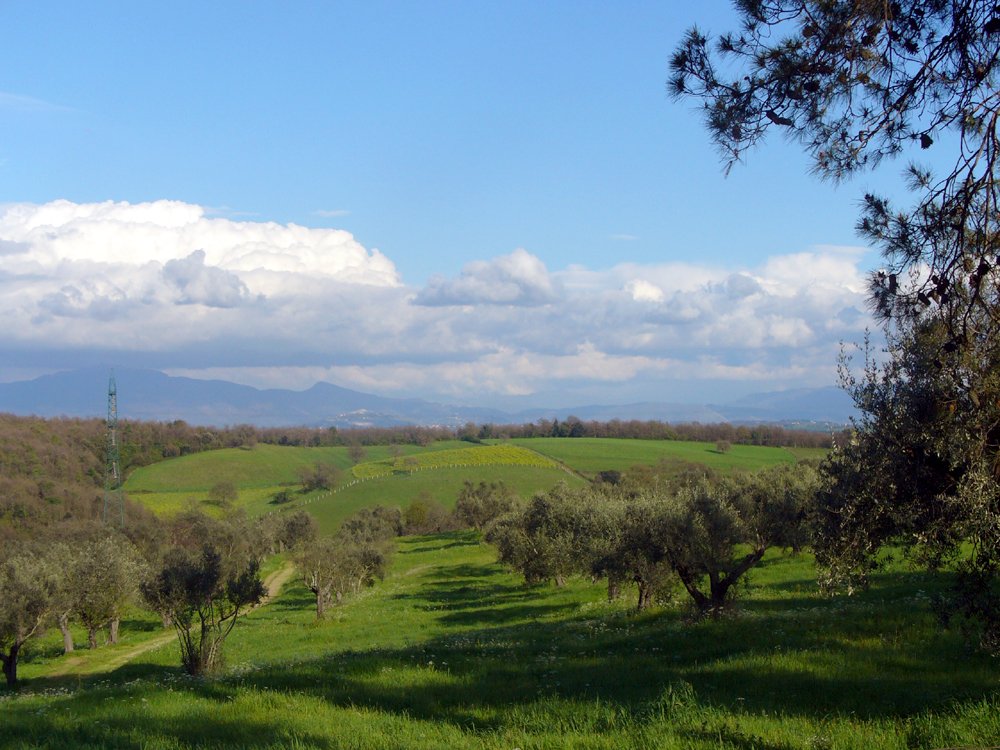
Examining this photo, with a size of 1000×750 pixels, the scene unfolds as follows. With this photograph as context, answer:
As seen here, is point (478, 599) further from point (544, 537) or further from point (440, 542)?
point (440, 542)

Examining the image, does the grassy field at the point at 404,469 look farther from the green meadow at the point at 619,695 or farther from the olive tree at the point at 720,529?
the green meadow at the point at 619,695

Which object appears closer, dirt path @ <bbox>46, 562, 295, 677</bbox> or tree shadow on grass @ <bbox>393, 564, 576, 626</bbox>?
dirt path @ <bbox>46, 562, 295, 677</bbox>

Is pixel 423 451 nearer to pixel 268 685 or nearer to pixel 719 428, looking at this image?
pixel 719 428

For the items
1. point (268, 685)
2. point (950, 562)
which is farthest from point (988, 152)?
point (268, 685)

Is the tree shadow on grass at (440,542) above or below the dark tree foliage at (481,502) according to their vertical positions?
below

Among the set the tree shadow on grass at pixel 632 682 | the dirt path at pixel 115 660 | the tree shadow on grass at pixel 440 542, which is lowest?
the tree shadow on grass at pixel 440 542

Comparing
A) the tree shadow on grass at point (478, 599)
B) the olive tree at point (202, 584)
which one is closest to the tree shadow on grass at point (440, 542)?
the tree shadow on grass at point (478, 599)

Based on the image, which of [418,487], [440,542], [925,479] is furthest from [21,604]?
[418,487]

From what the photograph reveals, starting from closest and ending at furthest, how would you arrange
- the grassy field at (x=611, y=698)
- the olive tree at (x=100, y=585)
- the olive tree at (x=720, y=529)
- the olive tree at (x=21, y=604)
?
the grassy field at (x=611, y=698) → the olive tree at (x=720, y=529) → the olive tree at (x=21, y=604) → the olive tree at (x=100, y=585)

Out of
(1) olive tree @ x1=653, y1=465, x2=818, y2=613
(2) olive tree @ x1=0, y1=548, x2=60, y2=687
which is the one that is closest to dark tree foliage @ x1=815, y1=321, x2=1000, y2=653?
(1) olive tree @ x1=653, y1=465, x2=818, y2=613

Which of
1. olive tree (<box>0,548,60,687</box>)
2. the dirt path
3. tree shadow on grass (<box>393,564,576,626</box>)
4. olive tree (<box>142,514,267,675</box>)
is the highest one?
olive tree (<box>142,514,267,675</box>)

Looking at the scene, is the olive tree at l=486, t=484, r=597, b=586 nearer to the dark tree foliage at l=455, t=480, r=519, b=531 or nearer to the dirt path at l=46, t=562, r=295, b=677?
the dirt path at l=46, t=562, r=295, b=677

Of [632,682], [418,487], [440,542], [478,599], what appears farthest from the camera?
[418,487]

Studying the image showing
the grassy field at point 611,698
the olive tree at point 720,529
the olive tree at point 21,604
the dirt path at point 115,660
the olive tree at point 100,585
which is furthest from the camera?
the olive tree at point 100,585
